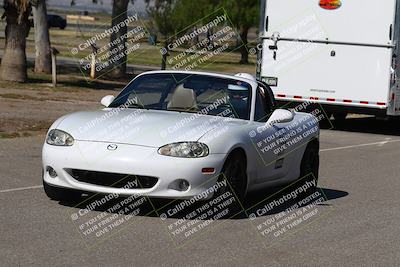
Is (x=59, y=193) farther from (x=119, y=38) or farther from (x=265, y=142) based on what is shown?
(x=119, y=38)

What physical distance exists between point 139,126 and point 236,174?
1.08 metres

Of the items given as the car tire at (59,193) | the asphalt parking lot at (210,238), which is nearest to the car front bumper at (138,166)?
the asphalt parking lot at (210,238)

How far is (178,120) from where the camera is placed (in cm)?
1033

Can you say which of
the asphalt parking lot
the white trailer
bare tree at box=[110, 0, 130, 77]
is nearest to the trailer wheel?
the white trailer

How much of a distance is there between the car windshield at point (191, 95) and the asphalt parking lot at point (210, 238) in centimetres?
135

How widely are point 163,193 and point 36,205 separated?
1.49 m

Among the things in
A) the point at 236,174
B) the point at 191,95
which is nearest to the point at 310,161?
the point at 191,95

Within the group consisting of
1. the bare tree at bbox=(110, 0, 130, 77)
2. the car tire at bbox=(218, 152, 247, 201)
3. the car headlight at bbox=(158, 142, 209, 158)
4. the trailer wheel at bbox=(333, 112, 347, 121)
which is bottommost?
the bare tree at bbox=(110, 0, 130, 77)

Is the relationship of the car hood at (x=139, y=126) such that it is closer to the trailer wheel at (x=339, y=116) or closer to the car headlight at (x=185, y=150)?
the car headlight at (x=185, y=150)

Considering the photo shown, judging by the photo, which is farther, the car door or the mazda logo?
the car door

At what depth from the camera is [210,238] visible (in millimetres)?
9164

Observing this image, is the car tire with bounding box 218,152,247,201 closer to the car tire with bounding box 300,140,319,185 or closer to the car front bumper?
the car front bumper

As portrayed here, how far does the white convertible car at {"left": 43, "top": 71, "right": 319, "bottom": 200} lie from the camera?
32.0ft

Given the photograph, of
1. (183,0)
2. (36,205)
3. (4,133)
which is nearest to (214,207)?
(36,205)
